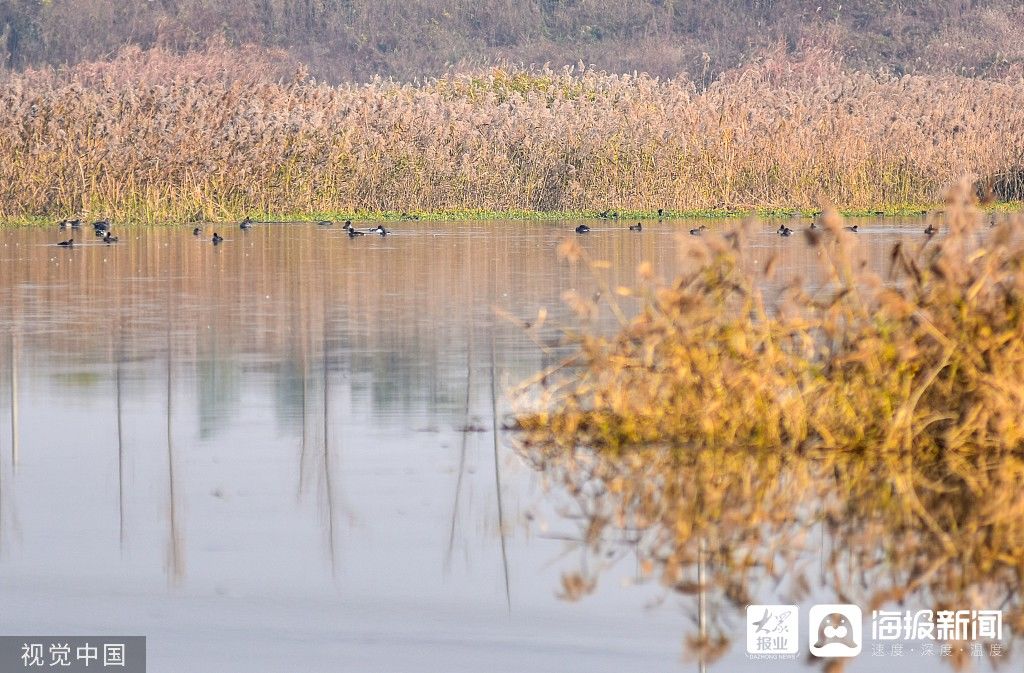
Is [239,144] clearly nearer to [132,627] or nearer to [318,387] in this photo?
[318,387]

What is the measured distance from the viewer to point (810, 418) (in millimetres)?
A: 8461

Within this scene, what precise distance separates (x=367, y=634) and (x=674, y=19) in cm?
7242

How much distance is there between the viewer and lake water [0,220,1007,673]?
5809 mm

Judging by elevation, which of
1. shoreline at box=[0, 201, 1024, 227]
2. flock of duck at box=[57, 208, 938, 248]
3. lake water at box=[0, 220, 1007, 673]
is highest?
shoreline at box=[0, 201, 1024, 227]

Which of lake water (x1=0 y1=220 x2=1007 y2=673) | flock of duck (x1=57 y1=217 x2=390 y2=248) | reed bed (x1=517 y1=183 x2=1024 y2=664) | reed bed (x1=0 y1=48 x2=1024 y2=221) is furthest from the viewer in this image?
reed bed (x1=0 y1=48 x2=1024 y2=221)

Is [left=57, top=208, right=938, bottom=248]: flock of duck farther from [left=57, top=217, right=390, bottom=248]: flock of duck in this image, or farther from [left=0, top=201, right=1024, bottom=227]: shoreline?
[left=0, top=201, right=1024, bottom=227]: shoreline

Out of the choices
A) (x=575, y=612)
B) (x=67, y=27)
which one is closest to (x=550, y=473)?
(x=575, y=612)

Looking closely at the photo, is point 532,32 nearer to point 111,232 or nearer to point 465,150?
point 465,150

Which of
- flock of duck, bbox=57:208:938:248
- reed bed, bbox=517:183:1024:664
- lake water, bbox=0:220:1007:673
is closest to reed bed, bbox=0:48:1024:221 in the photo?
flock of duck, bbox=57:208:938:248

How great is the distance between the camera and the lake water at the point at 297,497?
581cm

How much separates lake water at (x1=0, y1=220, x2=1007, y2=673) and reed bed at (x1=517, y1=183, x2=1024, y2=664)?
1.09 feet

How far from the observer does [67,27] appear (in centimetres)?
7250

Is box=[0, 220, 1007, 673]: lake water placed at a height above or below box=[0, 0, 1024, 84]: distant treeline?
below

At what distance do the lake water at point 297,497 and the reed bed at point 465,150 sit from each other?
12.3 meters
